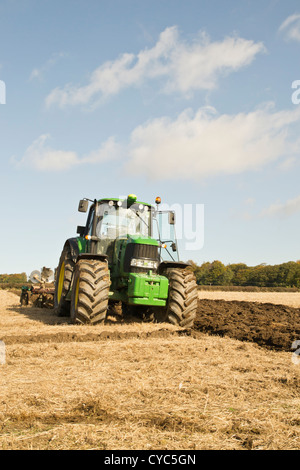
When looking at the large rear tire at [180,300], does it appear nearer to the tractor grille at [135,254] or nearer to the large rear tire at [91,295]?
the tractor grille at [135,254]

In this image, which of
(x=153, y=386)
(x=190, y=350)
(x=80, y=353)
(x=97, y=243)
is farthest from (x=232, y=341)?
(x=97, y=243)

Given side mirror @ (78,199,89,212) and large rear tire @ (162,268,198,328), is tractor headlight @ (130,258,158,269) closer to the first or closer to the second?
large rear tire @ (162,268,198,328)

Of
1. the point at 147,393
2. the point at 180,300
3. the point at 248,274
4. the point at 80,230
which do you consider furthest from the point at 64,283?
the point at 248,274

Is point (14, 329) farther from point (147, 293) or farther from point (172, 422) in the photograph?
point (172, 422)

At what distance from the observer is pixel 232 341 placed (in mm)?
7242

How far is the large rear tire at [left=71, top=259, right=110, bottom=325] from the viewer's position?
27.6ft

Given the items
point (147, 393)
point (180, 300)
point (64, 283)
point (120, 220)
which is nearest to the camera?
point (147, 393)

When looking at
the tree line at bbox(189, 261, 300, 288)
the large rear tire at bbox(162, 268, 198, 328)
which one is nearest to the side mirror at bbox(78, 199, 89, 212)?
the large rear tire at bbox(162, 268, 198, 328)

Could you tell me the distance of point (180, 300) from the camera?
29.4 ft

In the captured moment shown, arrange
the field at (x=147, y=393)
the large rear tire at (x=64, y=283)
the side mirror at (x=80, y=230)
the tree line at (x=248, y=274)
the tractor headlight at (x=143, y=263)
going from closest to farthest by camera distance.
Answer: the field at (x=147, y=393) < the tractor headlight at (x=143, y=263) < the large rear tire at (x=64, y=283) < the side mirror at (x=80, y=230) < the tree line at (x=248, y=274)

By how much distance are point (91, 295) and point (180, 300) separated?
193 centimetres

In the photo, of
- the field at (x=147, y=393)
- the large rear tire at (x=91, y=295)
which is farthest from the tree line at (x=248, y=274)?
the field at (x=147, y=393)

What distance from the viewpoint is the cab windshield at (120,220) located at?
10062 mm

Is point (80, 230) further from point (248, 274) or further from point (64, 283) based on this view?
point (248, 274)
